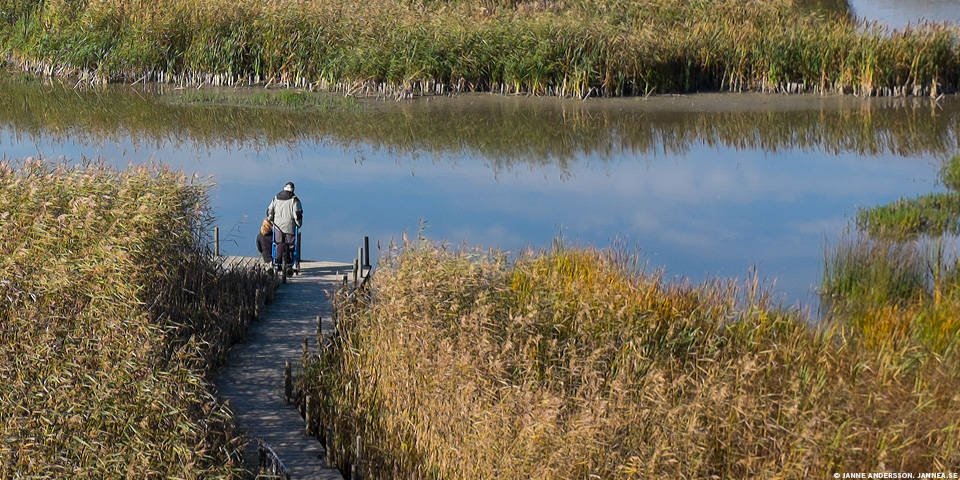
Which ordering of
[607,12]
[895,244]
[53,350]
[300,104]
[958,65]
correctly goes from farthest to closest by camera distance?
[607,12]
[958,65]
[300,104]
[895,244]
[53,350]

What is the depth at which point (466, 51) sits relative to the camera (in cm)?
2211

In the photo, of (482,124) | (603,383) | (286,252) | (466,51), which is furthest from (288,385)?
(466,51)

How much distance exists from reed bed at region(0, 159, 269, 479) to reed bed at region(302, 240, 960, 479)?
103cm

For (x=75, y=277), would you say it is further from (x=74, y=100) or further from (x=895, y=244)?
(x=74, y=100)

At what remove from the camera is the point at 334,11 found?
2344cm

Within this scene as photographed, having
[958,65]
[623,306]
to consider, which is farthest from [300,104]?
[623,306]

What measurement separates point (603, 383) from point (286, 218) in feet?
18.8

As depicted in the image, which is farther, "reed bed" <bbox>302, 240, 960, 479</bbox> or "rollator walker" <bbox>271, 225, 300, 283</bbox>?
"rollator walker" <bbox>271, 225, 300, 283</bbox>

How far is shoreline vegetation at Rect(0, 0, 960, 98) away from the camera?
864 inches

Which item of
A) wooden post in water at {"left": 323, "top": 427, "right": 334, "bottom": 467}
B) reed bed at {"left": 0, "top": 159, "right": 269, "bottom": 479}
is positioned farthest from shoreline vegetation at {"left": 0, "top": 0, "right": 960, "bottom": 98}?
wooden post in water at {"left": 323, "top": 427, "right": 334, "bottom": 467}

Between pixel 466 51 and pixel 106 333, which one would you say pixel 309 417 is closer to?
pixel 106 333

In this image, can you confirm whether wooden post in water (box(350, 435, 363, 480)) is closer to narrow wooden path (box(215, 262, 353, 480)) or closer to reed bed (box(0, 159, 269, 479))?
narrow wooden path (box(215, 262, 353, 480))

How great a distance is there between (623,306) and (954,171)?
388 inches

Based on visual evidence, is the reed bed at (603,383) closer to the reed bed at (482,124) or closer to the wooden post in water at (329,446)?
the wooden post in water at (329,446)
